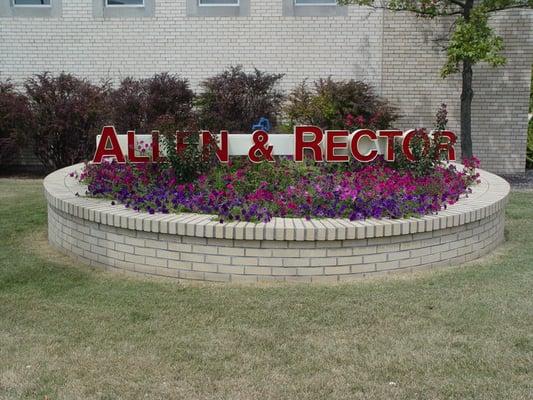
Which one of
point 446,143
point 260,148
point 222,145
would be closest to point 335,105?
point 446,143

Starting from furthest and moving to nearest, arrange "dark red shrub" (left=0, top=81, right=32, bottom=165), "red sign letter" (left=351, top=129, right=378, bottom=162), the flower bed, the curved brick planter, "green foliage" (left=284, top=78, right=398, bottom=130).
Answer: "green foliage" (left=284, top=78, right=398, bottom=130), "dark red shrub" (left=0, top=81, right=32, bottom=165), "red sign letter" (left=351, top=129, right=378, bottom=162), the flower bed, the curved brick planter

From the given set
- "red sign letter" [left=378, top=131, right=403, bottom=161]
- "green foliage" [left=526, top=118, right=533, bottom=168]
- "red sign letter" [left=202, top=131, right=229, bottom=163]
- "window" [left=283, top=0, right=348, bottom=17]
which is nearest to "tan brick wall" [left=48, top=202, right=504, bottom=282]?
"red sign letter" [left=202, top=131, right=229, bottom=163]

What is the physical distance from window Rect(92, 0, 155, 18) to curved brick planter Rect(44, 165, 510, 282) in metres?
8.77

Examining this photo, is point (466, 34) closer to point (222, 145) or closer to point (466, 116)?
point (466, 116)

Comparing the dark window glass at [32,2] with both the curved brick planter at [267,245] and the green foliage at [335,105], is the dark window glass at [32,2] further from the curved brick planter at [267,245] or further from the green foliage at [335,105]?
the curved brick planter at [267,245]

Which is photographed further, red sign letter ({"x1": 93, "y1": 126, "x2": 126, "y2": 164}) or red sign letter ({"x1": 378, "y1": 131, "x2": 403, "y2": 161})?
red sign letter ({"x1": 378, "y1": 131, "x2": 403, "y2": 161})

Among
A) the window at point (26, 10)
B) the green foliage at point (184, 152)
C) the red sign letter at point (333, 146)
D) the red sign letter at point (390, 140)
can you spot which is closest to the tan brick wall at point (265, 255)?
the green foliage at point (184, 152)

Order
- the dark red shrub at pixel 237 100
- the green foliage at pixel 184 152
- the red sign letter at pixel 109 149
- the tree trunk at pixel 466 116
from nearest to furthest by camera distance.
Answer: the green foliage at pixel 184 152, the red sign letter at pixel 109 149, the tree trunk at pixel 466 116, the dark red shrub at pixel 237 100

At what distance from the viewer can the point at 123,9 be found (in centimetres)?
1345

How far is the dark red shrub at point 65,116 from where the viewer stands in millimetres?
12609

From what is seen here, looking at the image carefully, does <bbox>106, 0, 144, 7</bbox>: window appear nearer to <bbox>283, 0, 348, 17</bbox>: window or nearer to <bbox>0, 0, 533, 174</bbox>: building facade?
<bbox>0, 0, 533, 174</bbox>: building facade

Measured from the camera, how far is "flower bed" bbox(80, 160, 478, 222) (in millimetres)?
5551

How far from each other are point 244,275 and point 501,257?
2.75 meters

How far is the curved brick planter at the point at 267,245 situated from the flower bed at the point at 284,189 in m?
0.21
